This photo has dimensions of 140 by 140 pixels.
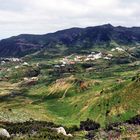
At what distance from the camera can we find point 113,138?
650 feet

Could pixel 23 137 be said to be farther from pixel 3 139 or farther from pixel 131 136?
pixel 131 136

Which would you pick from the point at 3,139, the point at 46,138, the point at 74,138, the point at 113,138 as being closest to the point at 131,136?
the point at 113,138

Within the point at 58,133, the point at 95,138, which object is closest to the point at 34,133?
the point at 58,133

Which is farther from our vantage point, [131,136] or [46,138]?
[131,136]

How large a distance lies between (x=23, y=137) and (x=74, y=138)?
1052 inches

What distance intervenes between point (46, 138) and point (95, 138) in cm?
2669

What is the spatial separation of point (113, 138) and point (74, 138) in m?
19.3

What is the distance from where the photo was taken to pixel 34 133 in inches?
7869

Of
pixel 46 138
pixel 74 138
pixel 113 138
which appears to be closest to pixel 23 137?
pixel 46 138

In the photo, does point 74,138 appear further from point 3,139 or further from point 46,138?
point 3,139

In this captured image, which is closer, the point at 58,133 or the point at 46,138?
the point at 46,138

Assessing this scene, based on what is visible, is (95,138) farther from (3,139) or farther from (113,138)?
(3,139)

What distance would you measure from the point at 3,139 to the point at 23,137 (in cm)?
1145

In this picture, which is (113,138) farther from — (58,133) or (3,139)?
(3,139)
